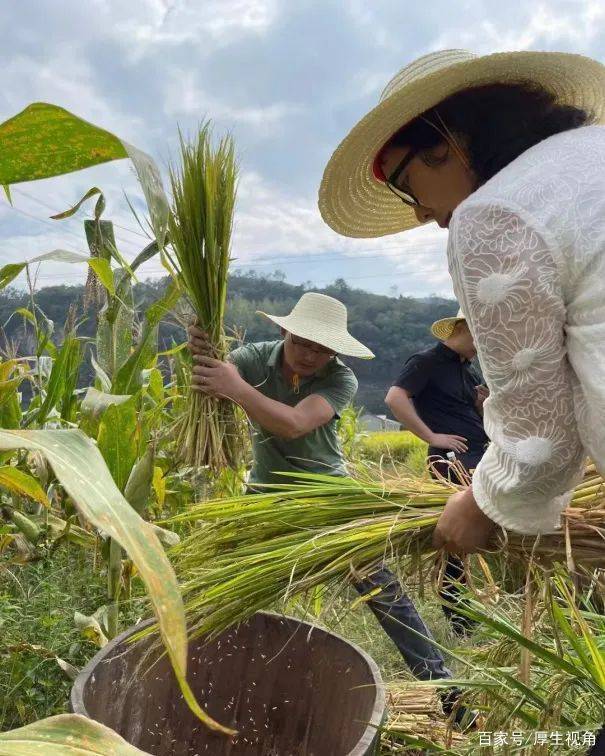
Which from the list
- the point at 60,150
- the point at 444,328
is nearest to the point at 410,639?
the point at 444,328

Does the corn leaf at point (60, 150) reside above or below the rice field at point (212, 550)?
above

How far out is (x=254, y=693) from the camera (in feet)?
4.31

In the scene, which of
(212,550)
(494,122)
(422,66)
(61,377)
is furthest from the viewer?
(61,377)

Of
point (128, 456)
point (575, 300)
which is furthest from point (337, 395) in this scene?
point (575, 300)

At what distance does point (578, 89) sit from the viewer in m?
0.99

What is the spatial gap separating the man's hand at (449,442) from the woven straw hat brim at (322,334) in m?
0.54

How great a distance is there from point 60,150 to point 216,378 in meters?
0.94

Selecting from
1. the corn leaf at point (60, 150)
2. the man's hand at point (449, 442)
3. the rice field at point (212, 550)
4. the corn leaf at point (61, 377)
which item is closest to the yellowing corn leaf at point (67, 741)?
the rice field at point (212, 550)

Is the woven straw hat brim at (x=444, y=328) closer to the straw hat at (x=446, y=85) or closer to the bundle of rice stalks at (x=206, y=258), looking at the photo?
the bundle of rice stalks at (x=206, y=258)

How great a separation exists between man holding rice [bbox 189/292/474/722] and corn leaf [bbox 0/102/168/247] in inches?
41.2

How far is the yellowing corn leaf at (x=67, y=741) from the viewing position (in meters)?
0.46

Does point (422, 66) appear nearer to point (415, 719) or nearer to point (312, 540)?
point (312, 540)

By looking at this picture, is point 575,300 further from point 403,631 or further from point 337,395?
point 403,631

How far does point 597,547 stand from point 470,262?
47cm
